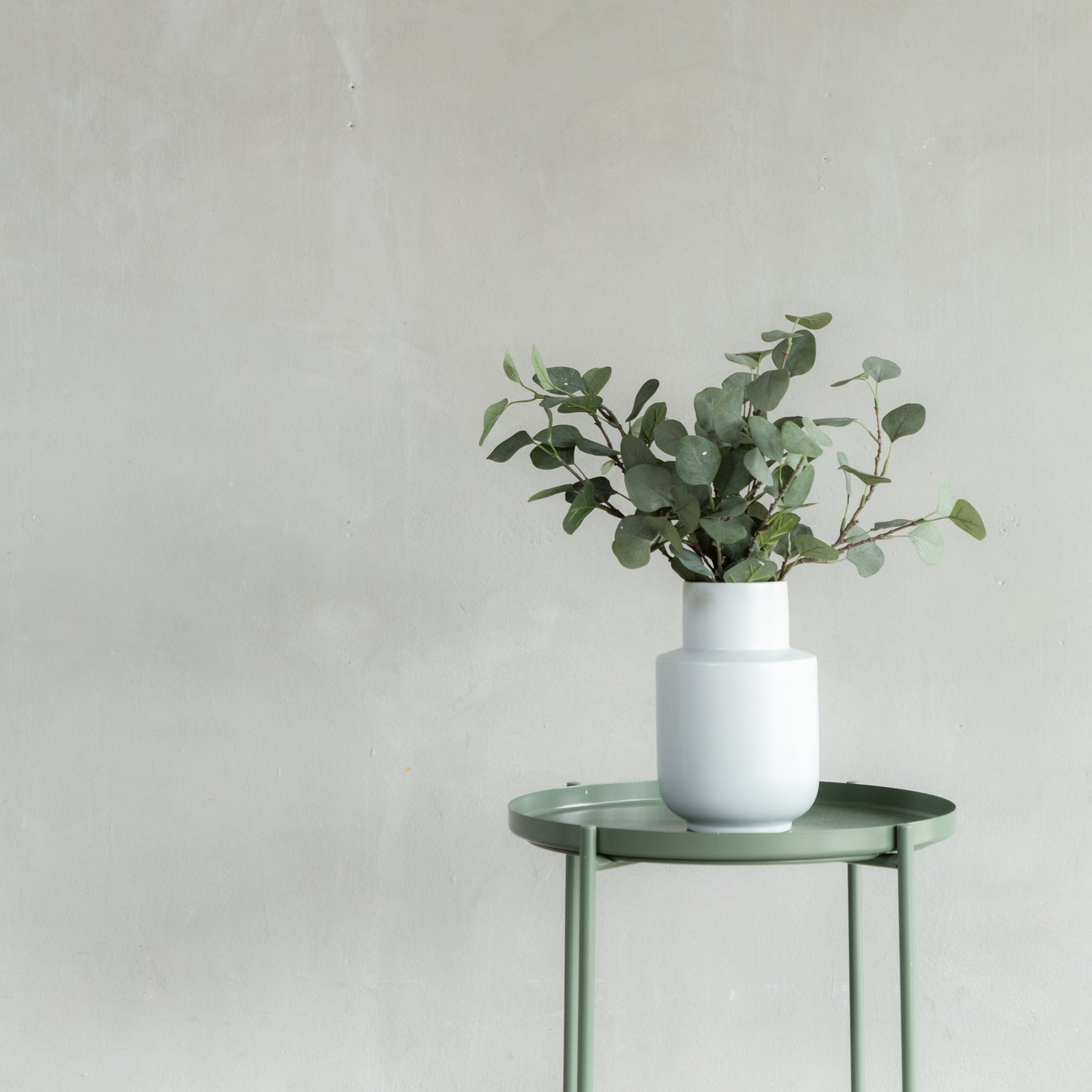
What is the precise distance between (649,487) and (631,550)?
63mm

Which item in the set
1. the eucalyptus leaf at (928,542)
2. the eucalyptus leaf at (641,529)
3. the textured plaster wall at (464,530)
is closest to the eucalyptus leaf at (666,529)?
the eucalyptus leaf at (641,529)

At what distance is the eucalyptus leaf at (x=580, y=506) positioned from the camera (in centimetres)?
110

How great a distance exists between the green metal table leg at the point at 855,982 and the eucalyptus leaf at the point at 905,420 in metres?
0.48

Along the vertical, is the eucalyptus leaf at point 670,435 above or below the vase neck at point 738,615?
above

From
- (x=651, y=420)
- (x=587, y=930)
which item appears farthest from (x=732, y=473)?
(x=587, y=930)

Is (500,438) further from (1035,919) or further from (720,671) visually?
(1035,919)

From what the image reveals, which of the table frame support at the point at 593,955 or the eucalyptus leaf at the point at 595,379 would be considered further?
the eucalyptus leaf at the point at 595,379

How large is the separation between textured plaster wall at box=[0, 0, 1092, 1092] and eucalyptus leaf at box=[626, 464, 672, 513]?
0.38 m

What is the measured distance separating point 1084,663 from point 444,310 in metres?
0.89

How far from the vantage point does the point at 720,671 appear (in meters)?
1.03

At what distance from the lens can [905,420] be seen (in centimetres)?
111

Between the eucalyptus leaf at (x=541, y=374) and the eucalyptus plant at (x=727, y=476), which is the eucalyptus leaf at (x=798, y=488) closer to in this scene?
the eucalyptus plant at (x=727, y=476)

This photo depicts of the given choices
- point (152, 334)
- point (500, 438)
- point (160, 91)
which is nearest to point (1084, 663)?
point (500, 438)

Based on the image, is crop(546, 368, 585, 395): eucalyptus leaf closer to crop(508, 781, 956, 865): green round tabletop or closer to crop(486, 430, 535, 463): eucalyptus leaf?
crop(486, 430, 535, 463): eucalyptus leaf
